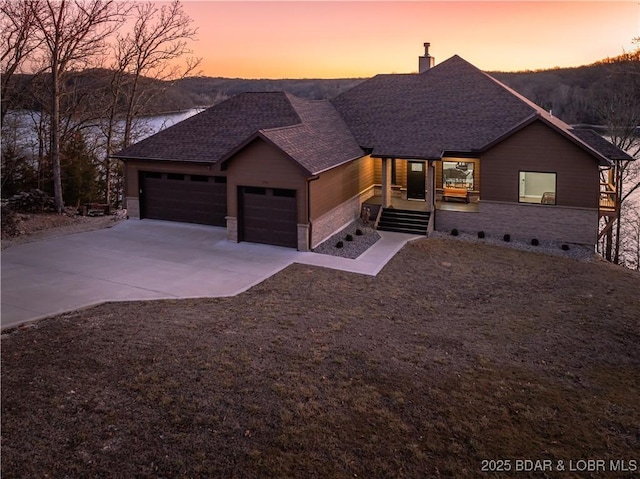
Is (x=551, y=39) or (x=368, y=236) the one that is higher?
(x=551, y=39)

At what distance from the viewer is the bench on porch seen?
2547 centimetres

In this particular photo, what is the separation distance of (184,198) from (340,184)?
25.3 feet

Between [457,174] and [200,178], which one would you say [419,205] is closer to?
[457,174]

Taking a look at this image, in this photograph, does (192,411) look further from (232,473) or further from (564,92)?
(564,92)

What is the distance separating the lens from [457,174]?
26.3 metres

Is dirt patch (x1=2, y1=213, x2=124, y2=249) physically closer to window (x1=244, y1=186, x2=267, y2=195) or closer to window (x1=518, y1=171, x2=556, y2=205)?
window (x1=244, y1=186, x2=267, y2=195)

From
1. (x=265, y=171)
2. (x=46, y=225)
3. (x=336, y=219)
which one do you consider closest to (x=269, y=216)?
(x=265, y=171)

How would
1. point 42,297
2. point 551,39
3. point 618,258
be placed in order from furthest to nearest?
point 551,39 → point 618,258 → point 42,297

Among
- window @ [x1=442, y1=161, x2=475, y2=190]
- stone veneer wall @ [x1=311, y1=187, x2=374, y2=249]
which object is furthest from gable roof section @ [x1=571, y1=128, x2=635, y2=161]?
stone veneer wall @ [x1=311, y1=187, x2=374, y2=249]

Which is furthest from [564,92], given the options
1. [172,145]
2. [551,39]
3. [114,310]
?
[114,310]

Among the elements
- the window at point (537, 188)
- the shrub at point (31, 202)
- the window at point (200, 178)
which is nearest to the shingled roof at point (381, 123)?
the window at point (200, 178)

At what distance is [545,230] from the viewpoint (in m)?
22.1

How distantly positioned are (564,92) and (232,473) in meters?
69.4

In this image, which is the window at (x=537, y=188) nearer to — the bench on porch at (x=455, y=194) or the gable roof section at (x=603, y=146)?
the gable roof section at (x=603, y=146)
